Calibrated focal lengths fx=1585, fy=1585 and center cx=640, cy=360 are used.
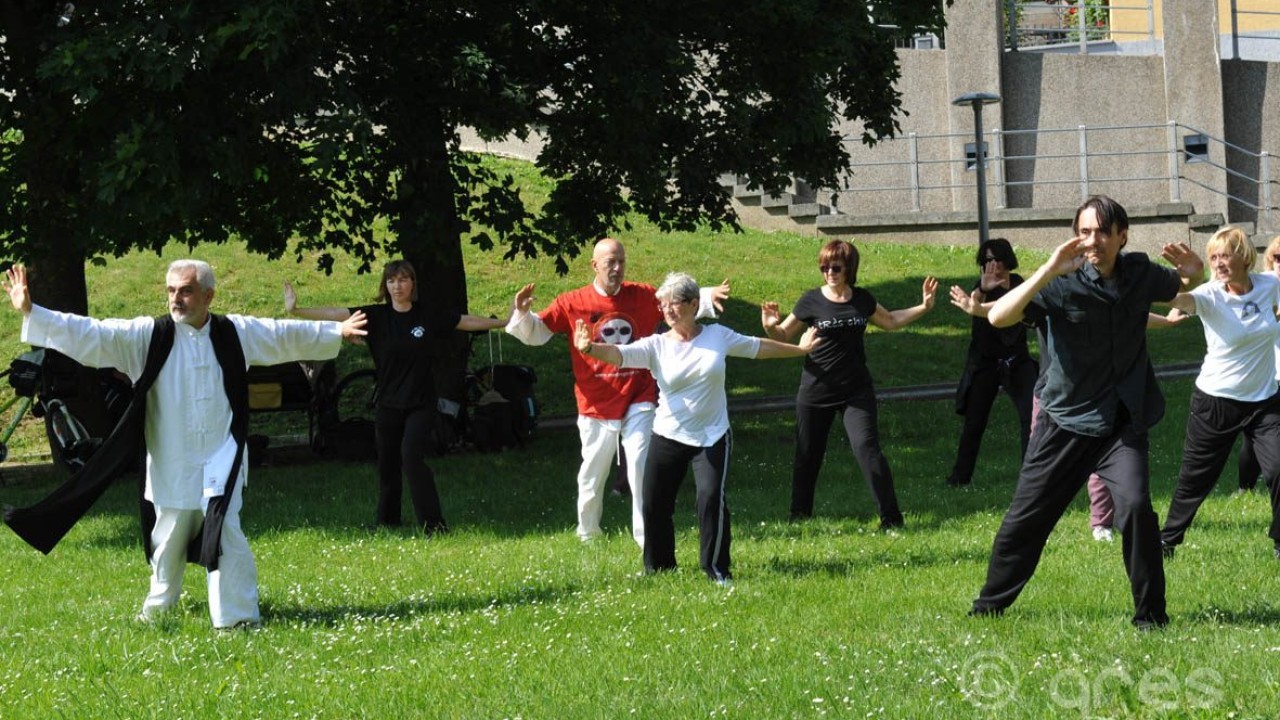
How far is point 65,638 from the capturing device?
775 centimetres

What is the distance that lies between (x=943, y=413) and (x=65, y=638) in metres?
11.0

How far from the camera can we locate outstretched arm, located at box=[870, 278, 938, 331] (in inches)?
366

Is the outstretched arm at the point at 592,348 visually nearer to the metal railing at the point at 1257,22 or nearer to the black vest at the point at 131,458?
the black vest at the point at 131,458

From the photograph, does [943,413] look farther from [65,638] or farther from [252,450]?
[65,638]

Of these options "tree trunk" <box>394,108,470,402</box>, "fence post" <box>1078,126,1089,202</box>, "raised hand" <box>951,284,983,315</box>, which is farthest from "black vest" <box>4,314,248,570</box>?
"fence post" <box>1078,126,1089,202</box>

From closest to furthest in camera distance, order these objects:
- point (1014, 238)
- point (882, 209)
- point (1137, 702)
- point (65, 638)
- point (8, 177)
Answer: point (1137, 702)
point (65, 638)
point (8, 177)
point (1014, 238)
point (882, 209)

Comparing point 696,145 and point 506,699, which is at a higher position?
point 696,145

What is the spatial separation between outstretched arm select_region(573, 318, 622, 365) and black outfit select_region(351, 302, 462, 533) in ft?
8.90

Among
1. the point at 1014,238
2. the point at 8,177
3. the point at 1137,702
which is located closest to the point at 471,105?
the point at 8,177

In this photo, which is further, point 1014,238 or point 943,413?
point 1014,238

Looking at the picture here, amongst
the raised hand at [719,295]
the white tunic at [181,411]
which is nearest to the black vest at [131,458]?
the white tunic at [181,411]

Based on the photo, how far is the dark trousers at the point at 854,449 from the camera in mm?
10320

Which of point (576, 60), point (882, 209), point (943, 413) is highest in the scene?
point (576, 60)

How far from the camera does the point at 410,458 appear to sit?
10.9 meters
